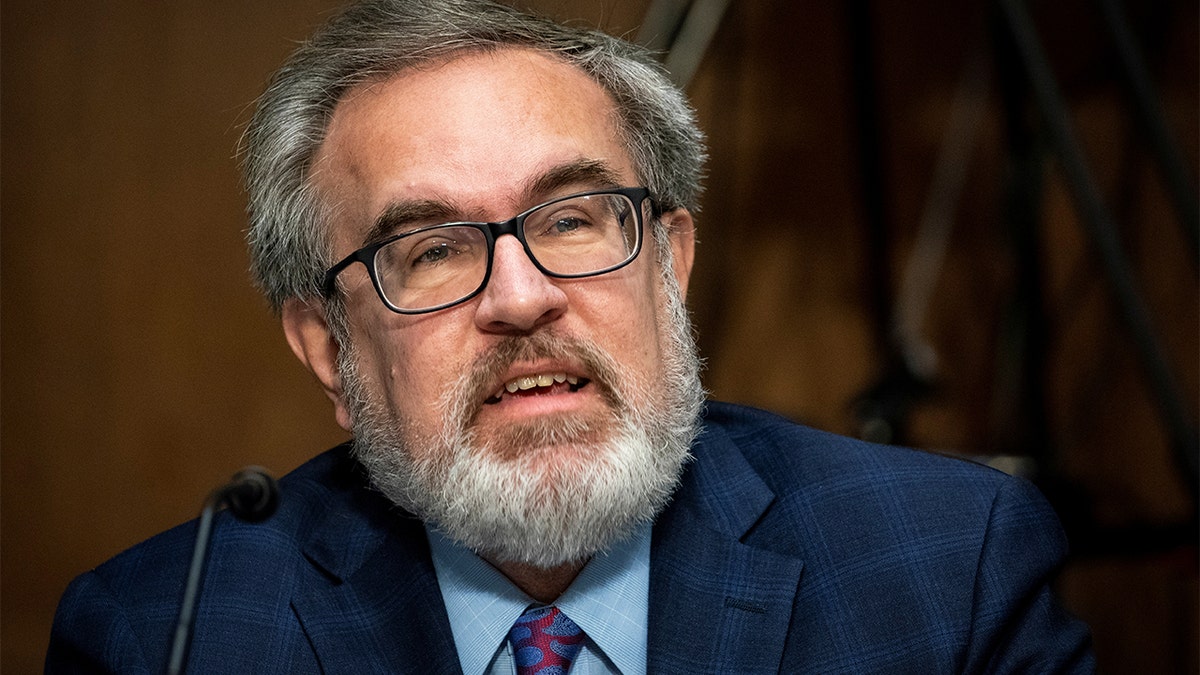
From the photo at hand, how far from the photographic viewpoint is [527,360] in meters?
1.33

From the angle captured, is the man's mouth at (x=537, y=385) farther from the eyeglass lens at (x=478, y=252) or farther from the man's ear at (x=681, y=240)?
the man's ear at (x=681, y=240)

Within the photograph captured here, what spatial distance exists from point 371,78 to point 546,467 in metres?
0.58

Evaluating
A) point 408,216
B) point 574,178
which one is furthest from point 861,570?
point 408,216

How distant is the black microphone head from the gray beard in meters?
0.32

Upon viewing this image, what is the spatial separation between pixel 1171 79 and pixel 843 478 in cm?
150

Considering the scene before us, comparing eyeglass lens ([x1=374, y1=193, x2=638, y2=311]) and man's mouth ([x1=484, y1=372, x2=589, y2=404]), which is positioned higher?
eyeglass lens ([x1=374, y1=193, x2=638, y2=311])

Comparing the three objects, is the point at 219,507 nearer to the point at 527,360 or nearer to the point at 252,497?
the point at 252,497

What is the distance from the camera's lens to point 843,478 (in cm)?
152

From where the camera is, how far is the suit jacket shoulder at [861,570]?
→ 1357 mm

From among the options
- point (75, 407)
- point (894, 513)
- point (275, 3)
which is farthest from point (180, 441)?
point (894, 513)

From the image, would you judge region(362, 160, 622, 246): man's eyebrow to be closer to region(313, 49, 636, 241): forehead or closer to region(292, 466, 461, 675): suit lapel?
region(313, 49, 636, 241): forehead

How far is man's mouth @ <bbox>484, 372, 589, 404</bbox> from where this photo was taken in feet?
4.42

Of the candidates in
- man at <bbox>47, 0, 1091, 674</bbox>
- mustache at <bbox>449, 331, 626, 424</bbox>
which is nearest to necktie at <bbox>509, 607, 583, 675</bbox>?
man at <bbox>47, 0, 1091, 674</bbox>

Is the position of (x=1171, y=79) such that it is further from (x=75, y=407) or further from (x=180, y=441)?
(x=75, y=407)
